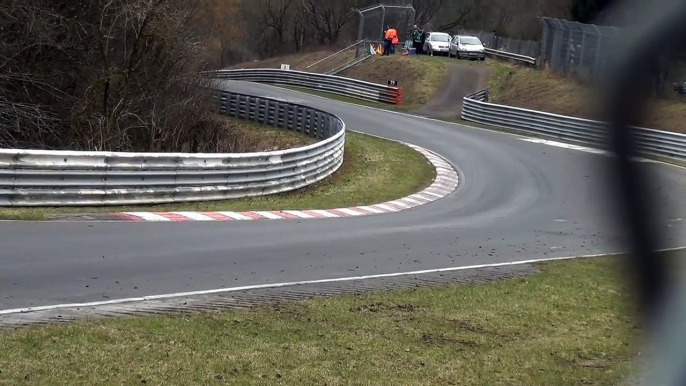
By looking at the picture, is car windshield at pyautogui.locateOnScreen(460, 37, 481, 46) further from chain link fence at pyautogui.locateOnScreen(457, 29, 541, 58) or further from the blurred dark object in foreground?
the blurred dark object in foreground

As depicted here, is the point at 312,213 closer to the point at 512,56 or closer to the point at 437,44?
the point at 512,56

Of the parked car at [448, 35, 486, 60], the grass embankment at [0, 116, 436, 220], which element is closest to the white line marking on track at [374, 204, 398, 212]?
the grass embankment at [0, 116, 436, 220]

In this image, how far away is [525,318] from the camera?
898 cm

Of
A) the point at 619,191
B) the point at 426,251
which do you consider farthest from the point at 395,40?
the point at 619,191

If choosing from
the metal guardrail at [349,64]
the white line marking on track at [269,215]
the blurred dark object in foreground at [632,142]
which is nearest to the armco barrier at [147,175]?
the white line marking on track at [269,215]

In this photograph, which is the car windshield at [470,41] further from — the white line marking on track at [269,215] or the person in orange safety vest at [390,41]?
the white line marking on track at [269,215]

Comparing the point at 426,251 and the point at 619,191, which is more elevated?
the point at 619,191

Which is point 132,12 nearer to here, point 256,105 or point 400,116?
point 256,105

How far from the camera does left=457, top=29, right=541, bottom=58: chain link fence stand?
59.9m

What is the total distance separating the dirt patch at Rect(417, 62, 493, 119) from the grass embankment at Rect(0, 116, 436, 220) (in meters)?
11.9

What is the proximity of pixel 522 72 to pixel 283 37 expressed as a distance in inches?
1529

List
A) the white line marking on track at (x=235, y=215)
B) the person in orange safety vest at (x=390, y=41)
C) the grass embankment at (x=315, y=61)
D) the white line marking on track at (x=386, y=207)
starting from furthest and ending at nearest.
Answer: the grass embankment at (x=315, y=61) → the person in orange safety vest at (x=390, y=41) → the white line marking on track at (x=386, y=207) → the white line marking on track at (x=235, y=215)

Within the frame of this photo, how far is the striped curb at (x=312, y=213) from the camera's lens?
14.6 m

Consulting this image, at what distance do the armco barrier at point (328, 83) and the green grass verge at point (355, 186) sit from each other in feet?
46.9
